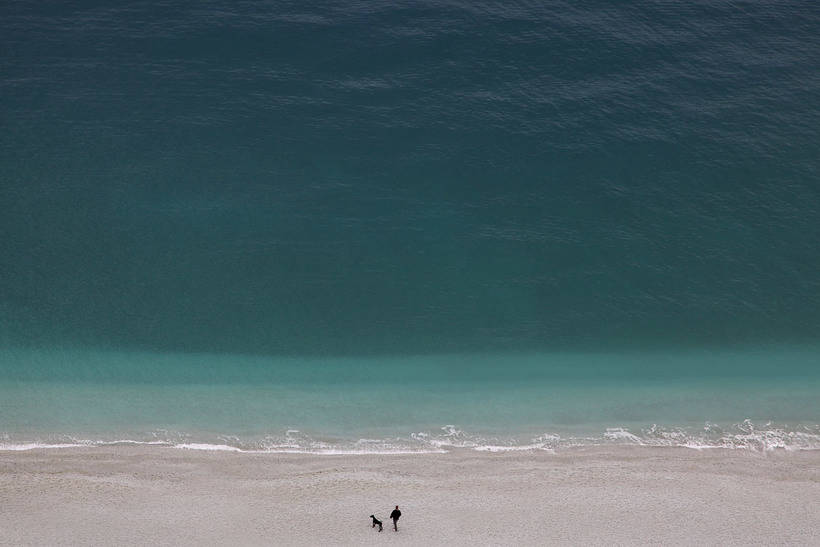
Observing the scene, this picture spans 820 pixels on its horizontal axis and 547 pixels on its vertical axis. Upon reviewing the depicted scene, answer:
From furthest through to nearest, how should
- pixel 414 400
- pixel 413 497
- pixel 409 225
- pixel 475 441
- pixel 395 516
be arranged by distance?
pixel 409 225 < pixel 414 400 < pixel 475 441 < pixel 413 497 < pixel 395 516

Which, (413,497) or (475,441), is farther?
(475,441)

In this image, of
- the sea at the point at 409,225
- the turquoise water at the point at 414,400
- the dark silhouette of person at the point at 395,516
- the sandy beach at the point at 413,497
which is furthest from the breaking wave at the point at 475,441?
the dark silhouette of person at the point at 395,516

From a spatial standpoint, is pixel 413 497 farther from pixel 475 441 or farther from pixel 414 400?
pixel 414 400

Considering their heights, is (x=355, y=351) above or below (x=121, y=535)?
above

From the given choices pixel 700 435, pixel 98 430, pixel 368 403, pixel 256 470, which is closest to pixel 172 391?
pixel 98 430

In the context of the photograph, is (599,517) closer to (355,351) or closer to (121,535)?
(355,351)

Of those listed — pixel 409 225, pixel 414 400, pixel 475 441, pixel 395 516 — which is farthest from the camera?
pixel 409 225

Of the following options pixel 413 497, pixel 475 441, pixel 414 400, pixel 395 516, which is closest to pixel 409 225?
pixel 414 400

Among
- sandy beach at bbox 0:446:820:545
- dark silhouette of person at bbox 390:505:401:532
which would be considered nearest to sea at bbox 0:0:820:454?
sandy beach at bbox 0:446:820:545
